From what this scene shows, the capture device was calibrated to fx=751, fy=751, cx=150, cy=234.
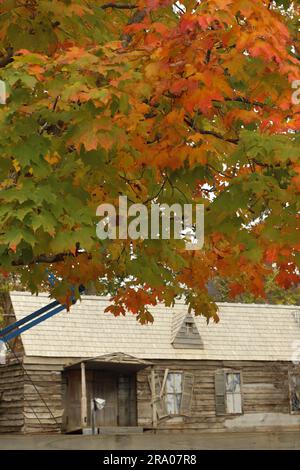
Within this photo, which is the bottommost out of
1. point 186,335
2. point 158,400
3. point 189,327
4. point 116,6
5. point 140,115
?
point 158,400

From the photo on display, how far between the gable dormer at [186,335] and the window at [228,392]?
58.8 inches

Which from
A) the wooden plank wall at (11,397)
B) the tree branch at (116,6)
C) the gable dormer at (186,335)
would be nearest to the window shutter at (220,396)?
the gable dormer at (186,335)

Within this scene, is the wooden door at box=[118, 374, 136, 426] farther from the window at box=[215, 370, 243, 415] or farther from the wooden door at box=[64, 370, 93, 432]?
the window at box=[215, 370, 243, 415]

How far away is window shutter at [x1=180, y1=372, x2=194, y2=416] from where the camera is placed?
28.6 metres

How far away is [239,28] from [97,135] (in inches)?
57.7

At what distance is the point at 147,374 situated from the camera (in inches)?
1120

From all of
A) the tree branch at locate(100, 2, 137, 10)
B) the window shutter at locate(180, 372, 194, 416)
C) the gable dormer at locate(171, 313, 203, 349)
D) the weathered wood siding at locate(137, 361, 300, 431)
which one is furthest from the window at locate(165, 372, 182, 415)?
the tree branch at locate(100, 2, 137, 10)

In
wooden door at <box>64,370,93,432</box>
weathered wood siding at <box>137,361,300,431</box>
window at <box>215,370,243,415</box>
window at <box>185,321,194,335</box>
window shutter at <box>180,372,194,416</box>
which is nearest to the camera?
wooden door at <box>64,370,93,432</box>

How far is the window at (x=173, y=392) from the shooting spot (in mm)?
28438

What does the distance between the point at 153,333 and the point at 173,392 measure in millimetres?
2423

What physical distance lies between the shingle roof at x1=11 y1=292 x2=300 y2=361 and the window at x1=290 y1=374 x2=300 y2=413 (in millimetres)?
1033

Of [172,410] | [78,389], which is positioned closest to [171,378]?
[172,410]

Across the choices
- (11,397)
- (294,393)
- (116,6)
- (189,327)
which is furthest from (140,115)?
(294,393)

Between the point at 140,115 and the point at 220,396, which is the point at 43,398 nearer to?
the point at 220,396
